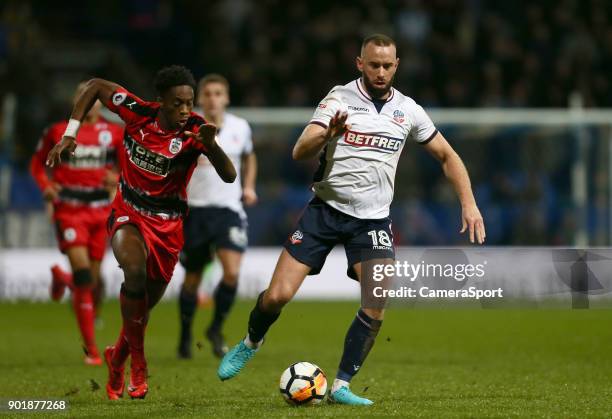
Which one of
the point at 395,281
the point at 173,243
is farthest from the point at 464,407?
the point at 173,243

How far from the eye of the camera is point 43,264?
57.1ft

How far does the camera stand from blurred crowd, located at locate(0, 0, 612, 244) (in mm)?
18438

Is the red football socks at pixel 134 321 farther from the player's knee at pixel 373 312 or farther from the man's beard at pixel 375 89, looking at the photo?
the man's beard at pixel 375 89

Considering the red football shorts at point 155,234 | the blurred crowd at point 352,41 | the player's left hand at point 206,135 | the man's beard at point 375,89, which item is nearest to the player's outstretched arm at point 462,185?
the man's beard at point 375,89

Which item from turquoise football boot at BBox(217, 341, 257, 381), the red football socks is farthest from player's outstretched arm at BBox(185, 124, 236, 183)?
turquoise football boot at BBox(217, 341, 257, 381)

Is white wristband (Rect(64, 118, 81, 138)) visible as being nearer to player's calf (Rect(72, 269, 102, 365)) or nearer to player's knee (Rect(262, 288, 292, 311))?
player's knee (Rect(262, 288, 292, 311))

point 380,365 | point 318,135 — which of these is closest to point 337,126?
point 318,135

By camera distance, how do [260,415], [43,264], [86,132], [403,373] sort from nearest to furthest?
[260,415] < [403,373] < [86,132] < [43,264]

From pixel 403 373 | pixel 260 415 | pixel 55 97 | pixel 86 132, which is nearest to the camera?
pixel 260 415

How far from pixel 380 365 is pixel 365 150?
10.8ft

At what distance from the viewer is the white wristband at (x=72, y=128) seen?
7238 millimetres

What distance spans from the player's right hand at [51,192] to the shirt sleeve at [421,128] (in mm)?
4382

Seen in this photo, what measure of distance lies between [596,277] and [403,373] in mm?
2054

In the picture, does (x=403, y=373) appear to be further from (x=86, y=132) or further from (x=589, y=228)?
(x=589, y=228)
